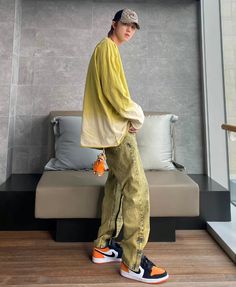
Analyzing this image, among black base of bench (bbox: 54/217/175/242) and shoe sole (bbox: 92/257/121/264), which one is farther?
black base of bench (bbox: 54/217/175/242)

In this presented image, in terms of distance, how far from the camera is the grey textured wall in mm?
2535

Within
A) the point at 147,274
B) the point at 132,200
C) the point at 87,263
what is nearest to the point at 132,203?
the point at 132,200

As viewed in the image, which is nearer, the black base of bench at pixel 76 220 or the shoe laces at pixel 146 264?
the shoe laces at pixel 146 264

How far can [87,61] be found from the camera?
258 cm

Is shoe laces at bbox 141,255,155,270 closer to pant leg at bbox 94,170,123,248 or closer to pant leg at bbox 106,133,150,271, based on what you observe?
pant leg at bbox 106,133,150,271

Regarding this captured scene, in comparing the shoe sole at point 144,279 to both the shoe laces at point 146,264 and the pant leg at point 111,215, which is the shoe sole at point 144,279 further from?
the pant leg at point 111,215

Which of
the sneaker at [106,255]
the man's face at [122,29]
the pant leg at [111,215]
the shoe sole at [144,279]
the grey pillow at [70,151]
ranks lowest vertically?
the shoe sole at [144,279]

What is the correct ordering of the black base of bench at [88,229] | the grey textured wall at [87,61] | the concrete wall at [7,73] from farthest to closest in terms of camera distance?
the grey textured wall at [87,61], the concrete wall at [7,73], the black base of bench at [88,229]

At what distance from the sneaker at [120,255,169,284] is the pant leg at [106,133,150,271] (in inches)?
1.5

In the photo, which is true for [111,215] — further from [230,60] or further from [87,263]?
[230,60]

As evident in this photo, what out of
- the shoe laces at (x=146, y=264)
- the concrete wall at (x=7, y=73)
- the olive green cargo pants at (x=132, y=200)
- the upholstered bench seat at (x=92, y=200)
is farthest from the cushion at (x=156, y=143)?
the concrete wall at (x=7, y=73)

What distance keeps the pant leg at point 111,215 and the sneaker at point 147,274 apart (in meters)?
0.24

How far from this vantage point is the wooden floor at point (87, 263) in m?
1.30

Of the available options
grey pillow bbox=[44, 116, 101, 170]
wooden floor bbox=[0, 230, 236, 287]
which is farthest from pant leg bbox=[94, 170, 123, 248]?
grey pillow bbox=[44, 116, 101, 170]
